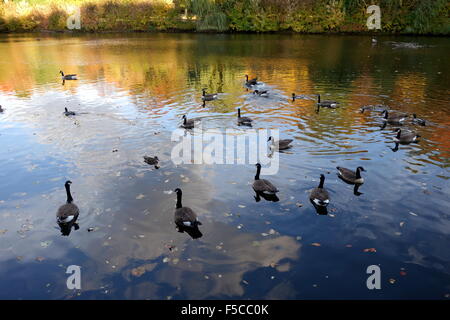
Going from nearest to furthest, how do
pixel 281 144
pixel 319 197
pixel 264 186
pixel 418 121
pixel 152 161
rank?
pixel 319 197 < pixel 264 186 < pixel 152 161 < pixel 281 144 < pixel 418 121

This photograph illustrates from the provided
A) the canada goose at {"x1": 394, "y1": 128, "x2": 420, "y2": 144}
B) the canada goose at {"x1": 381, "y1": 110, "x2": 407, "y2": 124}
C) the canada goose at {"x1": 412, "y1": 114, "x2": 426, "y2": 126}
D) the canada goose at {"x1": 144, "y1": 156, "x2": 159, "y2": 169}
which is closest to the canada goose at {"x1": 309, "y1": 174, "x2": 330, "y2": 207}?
the canada goose at {"x1": 144, "y1": 156, "x2": 159, "y2": 169}

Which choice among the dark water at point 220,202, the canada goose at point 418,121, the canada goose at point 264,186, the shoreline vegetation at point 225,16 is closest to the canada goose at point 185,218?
the dark water at point 220,202

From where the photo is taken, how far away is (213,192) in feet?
44.9

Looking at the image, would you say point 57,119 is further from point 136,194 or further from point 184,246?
point 184,246

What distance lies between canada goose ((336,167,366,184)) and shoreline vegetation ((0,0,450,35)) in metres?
64.7

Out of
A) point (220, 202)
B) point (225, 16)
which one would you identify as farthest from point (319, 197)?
point (225, 16)

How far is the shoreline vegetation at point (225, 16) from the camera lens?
68.4 m

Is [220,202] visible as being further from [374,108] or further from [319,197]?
[374,108]

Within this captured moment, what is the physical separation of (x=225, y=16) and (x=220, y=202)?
241 ft

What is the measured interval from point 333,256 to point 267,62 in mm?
37012

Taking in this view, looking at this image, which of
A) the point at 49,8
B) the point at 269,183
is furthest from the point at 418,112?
the point at 49,8

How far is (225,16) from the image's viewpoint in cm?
7769

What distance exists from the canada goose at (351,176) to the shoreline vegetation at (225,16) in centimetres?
6473

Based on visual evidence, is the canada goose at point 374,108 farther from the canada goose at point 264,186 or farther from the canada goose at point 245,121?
the canada goose at point 264,186
